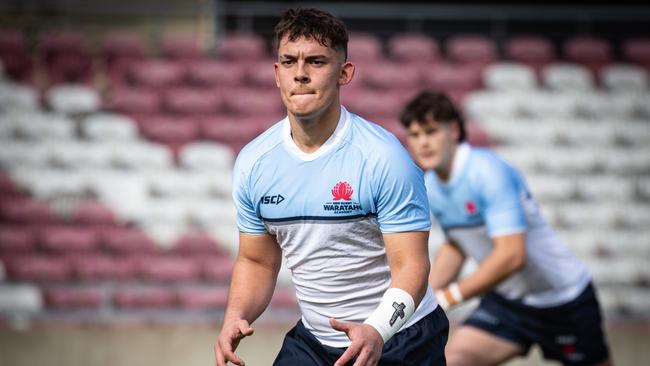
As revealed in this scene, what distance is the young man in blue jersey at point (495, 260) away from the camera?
4.66 m

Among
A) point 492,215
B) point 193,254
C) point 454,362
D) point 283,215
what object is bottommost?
point 193,254

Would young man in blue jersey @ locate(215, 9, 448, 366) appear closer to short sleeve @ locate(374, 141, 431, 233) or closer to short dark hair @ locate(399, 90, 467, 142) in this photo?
short sleeve @ locate(374, 141, 431, 233)

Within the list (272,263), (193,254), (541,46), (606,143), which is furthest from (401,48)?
(272,263)

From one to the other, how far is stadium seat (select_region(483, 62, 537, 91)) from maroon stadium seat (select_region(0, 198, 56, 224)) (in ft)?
17.6

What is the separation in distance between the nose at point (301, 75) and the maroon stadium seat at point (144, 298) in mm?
6745

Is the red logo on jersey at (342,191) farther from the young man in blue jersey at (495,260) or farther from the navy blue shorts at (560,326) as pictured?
the navy blue shorts at (560,326)

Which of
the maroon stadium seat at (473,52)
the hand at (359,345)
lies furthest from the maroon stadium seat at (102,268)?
the hand at (359,345)

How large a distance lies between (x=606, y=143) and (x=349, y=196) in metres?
8.69

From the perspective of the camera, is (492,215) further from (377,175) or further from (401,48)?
(401,48)

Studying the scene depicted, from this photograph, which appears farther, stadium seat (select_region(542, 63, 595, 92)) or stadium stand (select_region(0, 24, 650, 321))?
stadium seat (select_region(542, 63, 595, 92))

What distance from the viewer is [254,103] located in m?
11.1

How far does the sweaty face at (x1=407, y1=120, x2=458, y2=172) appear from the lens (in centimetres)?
478

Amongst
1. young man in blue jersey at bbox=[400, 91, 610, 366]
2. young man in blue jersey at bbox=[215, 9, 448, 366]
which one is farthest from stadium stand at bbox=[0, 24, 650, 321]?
young man in blue jersey at bbox=[215, 9, 448, 366]

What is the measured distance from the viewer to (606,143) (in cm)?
1120
